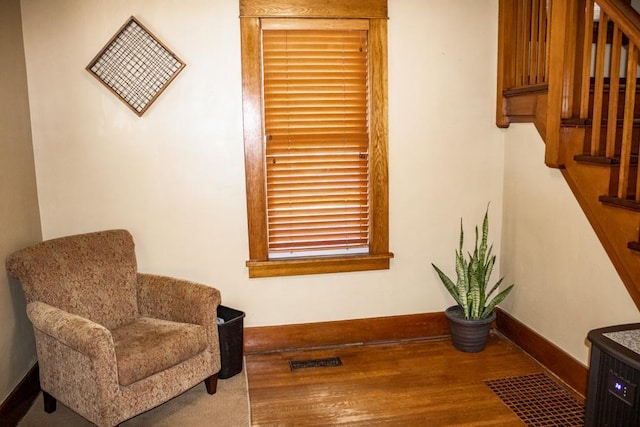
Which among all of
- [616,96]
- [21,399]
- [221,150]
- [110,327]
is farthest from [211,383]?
[616,96]

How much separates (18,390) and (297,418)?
59.0 inches

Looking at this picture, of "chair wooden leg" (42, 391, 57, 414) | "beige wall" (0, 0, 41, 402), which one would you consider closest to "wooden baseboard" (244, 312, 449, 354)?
"chair wooden leg" (42, 391, 57, 414)

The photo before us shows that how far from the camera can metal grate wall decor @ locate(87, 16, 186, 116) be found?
3270mm

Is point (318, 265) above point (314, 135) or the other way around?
the other way around

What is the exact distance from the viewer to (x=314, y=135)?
11.6 ft

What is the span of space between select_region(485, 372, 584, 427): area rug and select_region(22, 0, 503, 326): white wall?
85 centimetres

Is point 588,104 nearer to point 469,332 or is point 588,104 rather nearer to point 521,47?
point 521,47

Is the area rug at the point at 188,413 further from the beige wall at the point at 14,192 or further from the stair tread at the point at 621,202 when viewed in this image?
the stair tread at the point at 621,202

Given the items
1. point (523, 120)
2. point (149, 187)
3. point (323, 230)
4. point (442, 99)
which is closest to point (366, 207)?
point (323, 230)

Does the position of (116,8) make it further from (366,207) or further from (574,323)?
(574,323)

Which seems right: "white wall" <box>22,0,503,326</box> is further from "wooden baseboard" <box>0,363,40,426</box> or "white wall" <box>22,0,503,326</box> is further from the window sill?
"wooden baseboard" <box>0,363,40,426</box>

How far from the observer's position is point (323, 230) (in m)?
3.62

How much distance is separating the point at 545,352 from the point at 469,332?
47 centimetres

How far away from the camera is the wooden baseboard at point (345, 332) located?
12.0 ft
